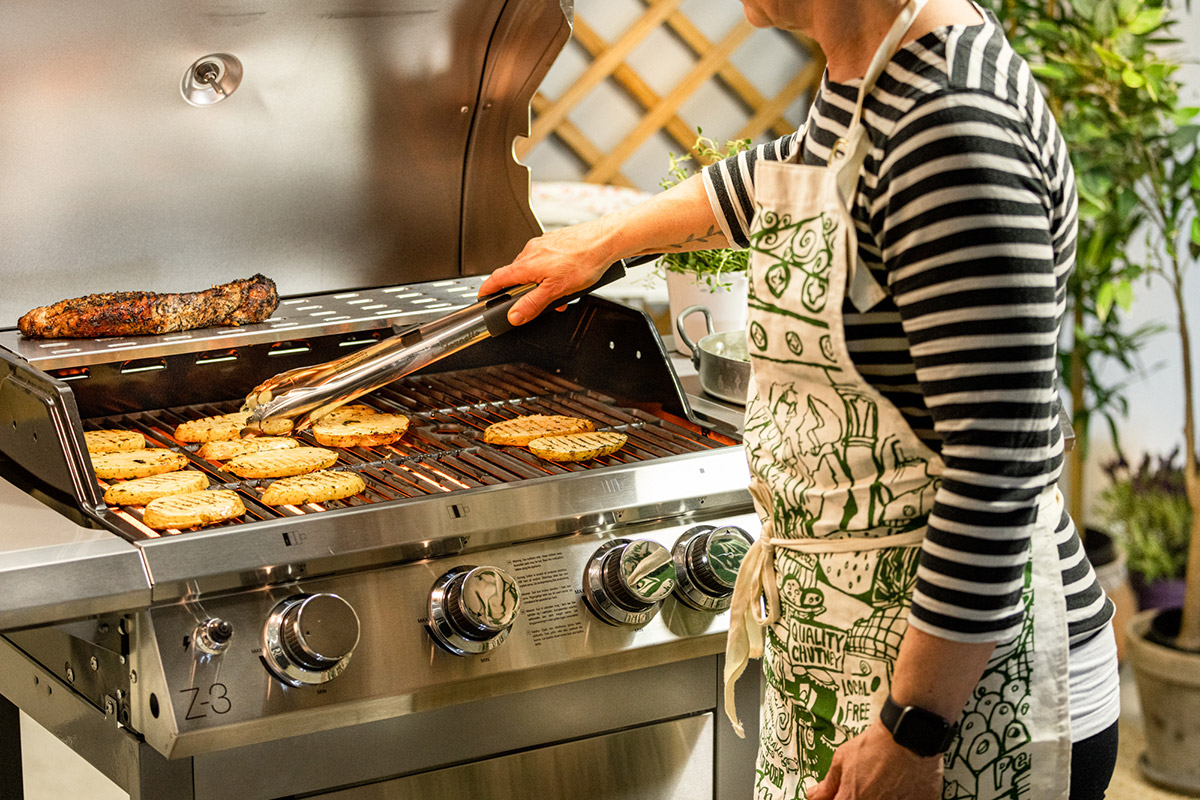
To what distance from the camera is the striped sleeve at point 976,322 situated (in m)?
0.69

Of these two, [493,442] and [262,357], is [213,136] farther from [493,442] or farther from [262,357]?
[493,442]

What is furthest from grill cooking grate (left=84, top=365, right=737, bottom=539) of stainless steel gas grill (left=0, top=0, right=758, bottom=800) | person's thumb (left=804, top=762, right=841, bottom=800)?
person's thumb (left=804, top=762, right=841, bottom=800)

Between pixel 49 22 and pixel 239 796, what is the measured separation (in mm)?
756

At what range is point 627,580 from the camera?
1091 mm

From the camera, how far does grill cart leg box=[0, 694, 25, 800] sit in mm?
1138

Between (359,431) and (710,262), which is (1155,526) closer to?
(710,262)

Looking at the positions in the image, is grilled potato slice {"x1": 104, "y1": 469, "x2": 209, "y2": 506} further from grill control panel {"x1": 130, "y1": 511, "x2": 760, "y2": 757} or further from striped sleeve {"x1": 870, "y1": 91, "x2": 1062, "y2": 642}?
striped sleeve {"x1": 870, "y1": 91, "x2": 1062, "y2": 642}

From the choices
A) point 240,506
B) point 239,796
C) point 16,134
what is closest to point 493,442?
point 240,506

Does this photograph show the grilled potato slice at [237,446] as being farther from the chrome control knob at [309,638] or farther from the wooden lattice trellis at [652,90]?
the wooden lattice trellis at [652,90]

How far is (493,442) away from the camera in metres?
1.25

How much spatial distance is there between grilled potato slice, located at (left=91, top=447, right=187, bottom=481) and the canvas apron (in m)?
0.56

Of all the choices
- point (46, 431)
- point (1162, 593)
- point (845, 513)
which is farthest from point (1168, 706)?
point (46, 431)

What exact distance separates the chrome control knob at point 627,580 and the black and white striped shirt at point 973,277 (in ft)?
1.24

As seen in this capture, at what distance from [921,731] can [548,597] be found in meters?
0.42
